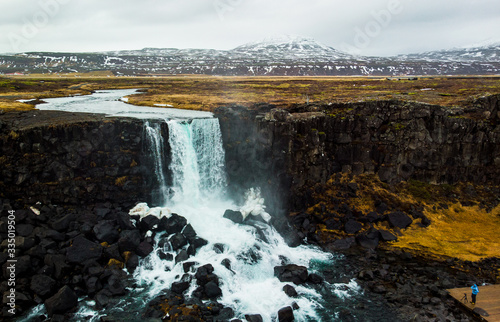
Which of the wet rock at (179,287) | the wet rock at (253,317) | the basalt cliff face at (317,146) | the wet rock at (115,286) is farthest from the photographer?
the basalt cliff face at (317,146)

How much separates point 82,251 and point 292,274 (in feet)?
63.5

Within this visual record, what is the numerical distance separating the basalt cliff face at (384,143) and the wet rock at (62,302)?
2284cm

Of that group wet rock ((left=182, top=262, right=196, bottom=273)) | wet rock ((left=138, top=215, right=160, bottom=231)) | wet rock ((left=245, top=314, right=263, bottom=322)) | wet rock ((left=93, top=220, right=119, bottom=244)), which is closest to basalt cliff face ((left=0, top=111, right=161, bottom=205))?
wet rock ((left=138, top=215, right=160, bottom=231))

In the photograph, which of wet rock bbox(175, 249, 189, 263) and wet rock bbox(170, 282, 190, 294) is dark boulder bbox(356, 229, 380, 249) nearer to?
wet rock bbox(175, 249, 189, 263)

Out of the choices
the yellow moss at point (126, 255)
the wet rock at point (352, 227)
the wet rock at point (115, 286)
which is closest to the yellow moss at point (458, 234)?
the wet rock at point (352, 227)

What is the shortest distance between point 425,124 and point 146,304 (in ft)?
135

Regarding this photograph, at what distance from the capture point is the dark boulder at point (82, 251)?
27.0 meters

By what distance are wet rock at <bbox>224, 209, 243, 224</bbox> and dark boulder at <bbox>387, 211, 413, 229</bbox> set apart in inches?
720

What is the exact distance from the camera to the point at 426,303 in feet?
81.5

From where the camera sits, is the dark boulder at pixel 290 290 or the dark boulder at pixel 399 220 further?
the dark boulder at pixel 399 220

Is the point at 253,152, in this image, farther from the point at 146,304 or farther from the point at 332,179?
the point at 146,304

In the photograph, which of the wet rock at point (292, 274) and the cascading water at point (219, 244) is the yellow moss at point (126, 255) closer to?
the cascading water at point (219, 244)

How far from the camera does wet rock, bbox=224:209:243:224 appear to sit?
36.0m

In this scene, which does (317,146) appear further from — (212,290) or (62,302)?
(62,302)
